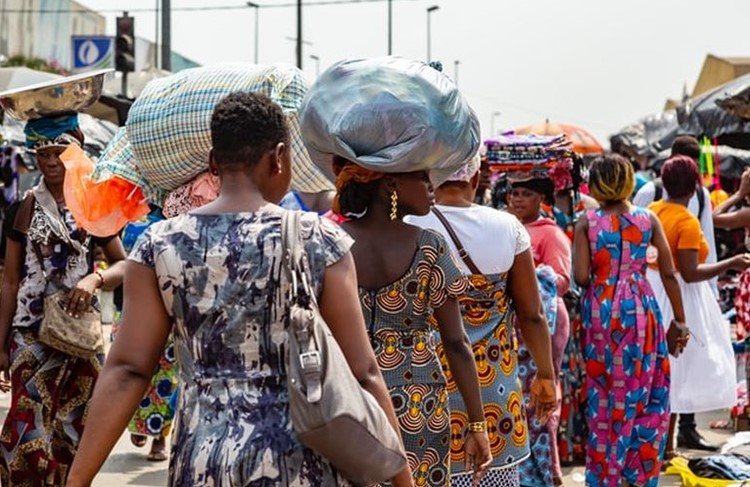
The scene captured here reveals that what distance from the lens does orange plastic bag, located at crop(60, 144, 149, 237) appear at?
5.48 metres

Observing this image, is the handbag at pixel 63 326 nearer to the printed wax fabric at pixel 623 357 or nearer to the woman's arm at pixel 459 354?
the woman's arm at pixel 459 354

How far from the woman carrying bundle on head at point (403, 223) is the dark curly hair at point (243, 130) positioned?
925mm

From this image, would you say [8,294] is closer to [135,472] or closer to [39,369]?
[39,369]

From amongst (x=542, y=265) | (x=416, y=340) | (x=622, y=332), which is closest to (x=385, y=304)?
(x=416, y=340)

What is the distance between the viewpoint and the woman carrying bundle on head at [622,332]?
24.2ft

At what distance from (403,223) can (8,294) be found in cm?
250

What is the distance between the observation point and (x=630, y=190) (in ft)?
24.4

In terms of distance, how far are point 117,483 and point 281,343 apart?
4927 millimetres

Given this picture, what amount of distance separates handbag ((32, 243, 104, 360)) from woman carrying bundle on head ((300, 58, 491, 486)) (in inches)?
83.7

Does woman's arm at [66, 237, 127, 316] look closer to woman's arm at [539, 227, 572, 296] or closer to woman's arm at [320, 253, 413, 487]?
woman's arm at [539, 227, 572, 296]

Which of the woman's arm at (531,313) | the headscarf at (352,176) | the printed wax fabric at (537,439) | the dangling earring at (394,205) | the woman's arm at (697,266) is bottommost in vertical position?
the printed wax fabric at (537,439)

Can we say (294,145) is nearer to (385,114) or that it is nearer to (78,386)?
(385,114)

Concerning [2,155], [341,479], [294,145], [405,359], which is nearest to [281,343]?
[341,479]

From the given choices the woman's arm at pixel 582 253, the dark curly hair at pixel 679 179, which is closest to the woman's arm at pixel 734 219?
the dark curly hair at pixel 679 179
